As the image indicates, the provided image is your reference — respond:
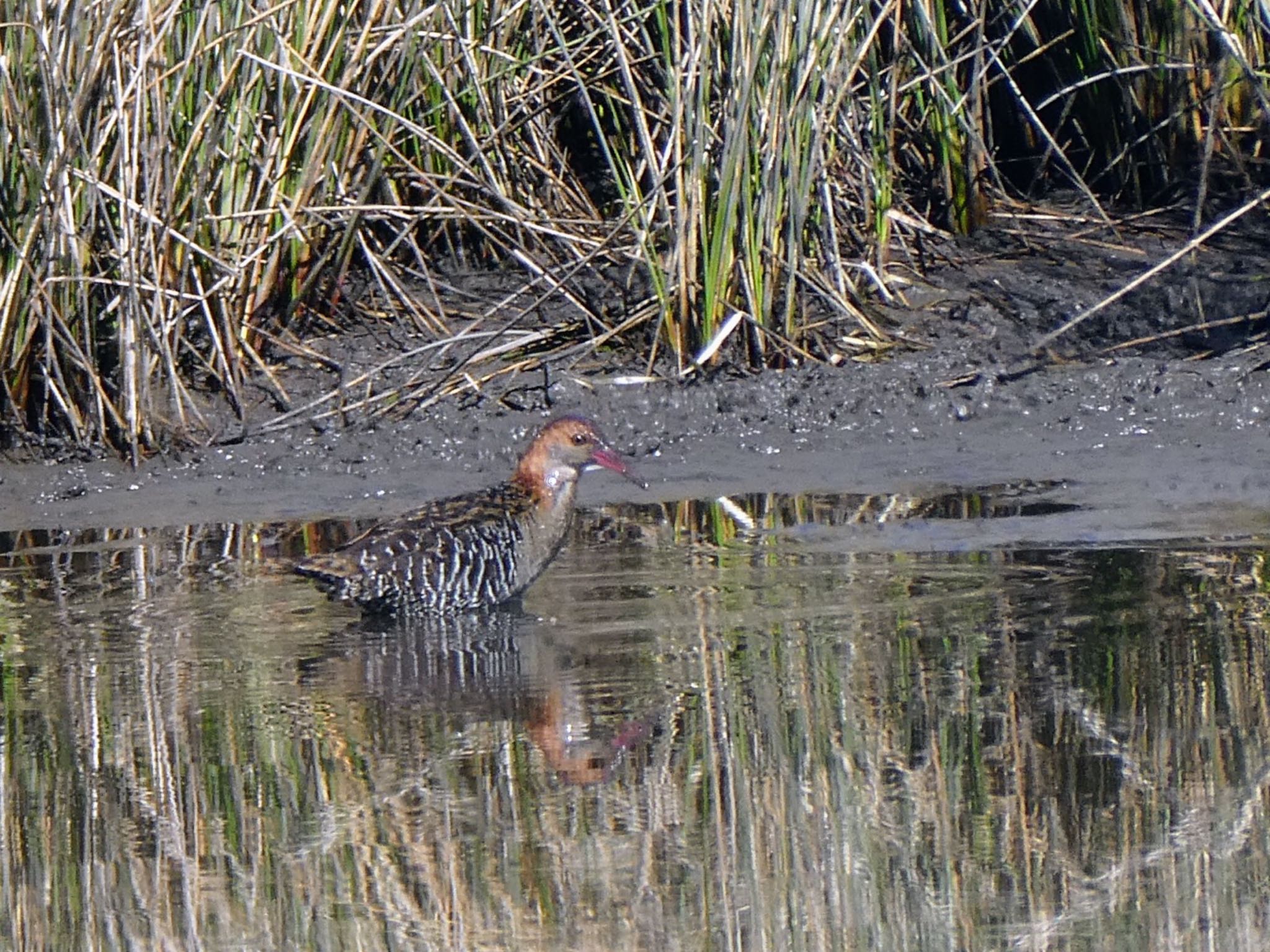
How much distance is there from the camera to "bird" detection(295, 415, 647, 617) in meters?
5.92

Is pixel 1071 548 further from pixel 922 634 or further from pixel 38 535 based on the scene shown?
pixel 38 535

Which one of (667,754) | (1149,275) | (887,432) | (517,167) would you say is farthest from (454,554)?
(1149,275)

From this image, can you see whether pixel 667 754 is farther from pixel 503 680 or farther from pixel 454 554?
pixel 454 554

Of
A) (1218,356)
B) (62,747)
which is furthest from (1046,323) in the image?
(62,747)

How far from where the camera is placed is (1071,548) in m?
6.49

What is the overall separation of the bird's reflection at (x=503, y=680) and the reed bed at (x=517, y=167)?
2164mm

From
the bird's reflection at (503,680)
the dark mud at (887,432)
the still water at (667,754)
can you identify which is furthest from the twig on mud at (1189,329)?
the bird's reflection at (503,680)

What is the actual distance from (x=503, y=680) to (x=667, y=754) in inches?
34.5

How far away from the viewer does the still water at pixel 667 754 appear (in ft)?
11.9

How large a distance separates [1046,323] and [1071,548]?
2.40 meters

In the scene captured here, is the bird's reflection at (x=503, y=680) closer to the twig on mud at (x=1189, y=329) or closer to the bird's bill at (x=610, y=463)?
the bird's bill at (x=610, y=463)

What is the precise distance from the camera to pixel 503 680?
5.29 metres

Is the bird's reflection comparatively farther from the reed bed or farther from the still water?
the reed bed

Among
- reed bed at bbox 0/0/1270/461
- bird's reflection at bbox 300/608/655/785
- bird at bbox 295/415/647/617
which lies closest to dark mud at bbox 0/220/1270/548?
reed bed at bbox 0/0/1270/461
